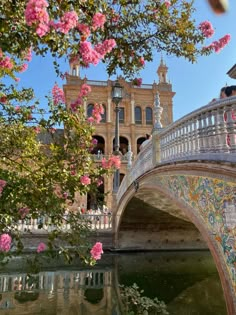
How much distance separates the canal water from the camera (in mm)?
6910

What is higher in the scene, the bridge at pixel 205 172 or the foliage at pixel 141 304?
the bridge at pixel 205 172

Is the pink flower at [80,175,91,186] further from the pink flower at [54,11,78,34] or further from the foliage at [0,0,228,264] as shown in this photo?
the pink flower at [54,11,78,34]

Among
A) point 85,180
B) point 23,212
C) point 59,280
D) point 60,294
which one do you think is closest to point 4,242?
point 23,212

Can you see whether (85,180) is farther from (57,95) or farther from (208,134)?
(208,134)

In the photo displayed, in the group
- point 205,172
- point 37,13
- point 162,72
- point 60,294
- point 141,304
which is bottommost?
point 60,294

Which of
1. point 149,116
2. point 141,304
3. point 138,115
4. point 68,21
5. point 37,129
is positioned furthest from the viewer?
point 149,116

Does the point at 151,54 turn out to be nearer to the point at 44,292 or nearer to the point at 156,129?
the point at 156,129

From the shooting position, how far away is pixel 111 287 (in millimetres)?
8828

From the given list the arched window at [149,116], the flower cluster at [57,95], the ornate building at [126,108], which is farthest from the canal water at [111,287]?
the arched window at [149,116]

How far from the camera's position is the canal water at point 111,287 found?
6910 millimetres

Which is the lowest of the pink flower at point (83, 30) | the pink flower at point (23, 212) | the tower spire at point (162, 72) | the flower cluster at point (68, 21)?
the pink flower at point (23, 212)

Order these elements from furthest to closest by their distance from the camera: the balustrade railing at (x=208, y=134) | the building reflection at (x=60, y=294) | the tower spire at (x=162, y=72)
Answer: the tower spire at (x=162, y=72), the building reflection at (x=60, y=294), the balustrade railing at (x=208, y=134)

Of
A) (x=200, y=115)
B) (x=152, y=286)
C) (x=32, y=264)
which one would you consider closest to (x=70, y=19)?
(x=32, y=264)

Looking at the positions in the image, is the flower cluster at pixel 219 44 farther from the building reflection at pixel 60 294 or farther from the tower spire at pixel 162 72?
the tower spire at pixel 162 72
